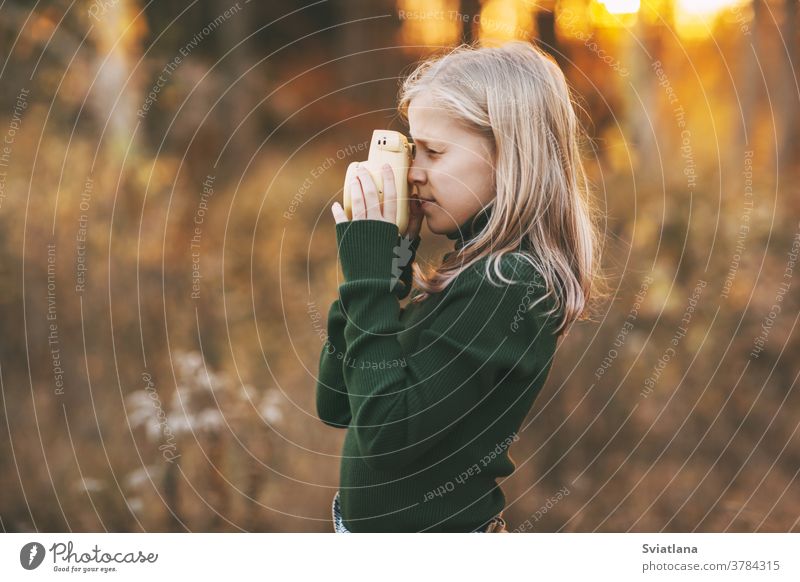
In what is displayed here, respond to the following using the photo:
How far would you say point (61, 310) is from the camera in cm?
379

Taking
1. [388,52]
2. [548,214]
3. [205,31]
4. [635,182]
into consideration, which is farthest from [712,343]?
[205,31]

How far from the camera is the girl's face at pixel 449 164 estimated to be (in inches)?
Answer: 63.6

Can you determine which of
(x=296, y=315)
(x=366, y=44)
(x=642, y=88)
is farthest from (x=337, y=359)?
(x=366, y=44)

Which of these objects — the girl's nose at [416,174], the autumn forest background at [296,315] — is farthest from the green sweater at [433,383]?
the autumn forest background at [296,315]

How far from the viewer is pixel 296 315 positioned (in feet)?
15.0

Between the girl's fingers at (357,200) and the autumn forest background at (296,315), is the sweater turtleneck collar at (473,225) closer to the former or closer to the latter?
the girl's fingers at (357,200)

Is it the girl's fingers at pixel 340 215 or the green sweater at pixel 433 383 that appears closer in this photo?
the green sweater at pixel 433 383

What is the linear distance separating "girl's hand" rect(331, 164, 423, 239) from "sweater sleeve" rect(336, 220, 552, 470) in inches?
5.2

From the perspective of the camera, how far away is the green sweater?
1.45 m

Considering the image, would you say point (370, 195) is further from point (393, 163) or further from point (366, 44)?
point (366, 44)

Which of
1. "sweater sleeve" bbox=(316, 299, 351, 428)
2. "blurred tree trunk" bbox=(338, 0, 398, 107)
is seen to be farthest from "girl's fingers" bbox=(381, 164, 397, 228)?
"blurred tree trunk" bbox=(338, 0, 398, 107)

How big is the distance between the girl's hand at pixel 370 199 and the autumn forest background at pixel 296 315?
1847 mm

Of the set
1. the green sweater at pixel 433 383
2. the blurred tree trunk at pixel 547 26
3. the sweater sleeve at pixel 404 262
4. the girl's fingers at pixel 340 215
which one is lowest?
the green sweater at pixel 433 383

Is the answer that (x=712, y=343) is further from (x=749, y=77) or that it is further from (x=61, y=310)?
(x=61, y=310)
